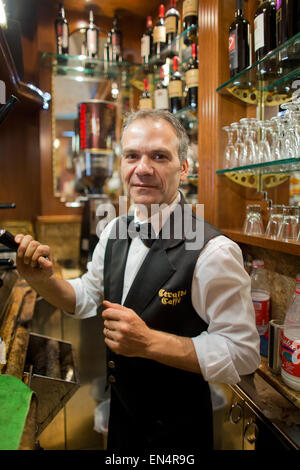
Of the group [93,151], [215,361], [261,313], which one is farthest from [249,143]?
[93,151]

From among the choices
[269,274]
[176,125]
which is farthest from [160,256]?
[269,274]

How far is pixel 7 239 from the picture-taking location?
955 mm

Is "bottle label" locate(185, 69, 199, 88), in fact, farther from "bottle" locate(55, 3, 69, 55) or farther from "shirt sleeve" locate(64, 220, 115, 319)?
"bottle" locate(55, 3, 69, 55)

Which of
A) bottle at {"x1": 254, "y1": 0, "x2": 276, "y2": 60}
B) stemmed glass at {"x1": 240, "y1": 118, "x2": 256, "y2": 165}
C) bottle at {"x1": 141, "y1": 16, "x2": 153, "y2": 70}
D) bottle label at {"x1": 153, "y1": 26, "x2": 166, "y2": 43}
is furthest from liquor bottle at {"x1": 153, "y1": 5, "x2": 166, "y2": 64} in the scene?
stemmed glass at {"x1": 240, "y1": 118, "x2": 256, "y2": 165}

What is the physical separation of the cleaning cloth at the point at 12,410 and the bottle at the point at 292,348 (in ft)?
2.86

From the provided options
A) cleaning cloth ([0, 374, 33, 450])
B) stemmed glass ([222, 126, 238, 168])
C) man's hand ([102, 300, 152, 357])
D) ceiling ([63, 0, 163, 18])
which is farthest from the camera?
ceiling ([63, 0, 163, 18])

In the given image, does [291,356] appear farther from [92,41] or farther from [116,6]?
[116,6]

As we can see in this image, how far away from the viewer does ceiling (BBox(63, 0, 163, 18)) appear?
2801 millimetres

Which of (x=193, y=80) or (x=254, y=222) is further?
(x=193, y=80)

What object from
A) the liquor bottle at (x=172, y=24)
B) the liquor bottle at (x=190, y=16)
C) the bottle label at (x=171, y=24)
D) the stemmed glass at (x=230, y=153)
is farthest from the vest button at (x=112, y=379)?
the bottle label at (x=171, y=24)

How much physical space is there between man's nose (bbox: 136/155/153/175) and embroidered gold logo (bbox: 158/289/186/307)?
413 millimetres

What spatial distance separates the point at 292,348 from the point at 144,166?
2.72 ft

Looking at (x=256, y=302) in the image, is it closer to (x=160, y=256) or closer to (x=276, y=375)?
(x=276, y=375)

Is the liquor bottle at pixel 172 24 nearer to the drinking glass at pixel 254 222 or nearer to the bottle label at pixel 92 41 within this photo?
the bottle label at pixel 92 41
